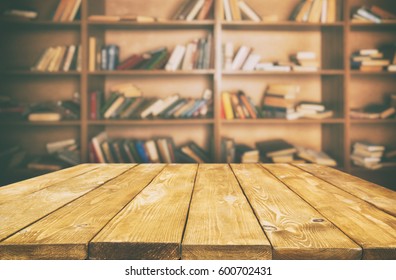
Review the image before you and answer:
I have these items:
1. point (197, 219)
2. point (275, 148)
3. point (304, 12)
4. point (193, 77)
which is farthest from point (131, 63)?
point (197, 219)

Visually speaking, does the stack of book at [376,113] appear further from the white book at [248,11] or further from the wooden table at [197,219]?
the wooden table at [197,219]

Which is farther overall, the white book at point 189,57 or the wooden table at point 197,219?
the white book at point 189,57

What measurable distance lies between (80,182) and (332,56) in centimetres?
271

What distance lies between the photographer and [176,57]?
2998 mm

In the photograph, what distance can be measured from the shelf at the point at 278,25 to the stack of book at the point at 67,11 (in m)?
1.28

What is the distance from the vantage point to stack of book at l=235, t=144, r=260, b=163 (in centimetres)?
295

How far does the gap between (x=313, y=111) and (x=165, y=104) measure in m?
1.31

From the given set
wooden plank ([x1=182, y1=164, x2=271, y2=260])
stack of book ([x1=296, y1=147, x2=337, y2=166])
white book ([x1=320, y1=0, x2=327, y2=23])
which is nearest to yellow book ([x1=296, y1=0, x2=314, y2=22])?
white book ([x1=320, y1=0, x2=327, y2=23])

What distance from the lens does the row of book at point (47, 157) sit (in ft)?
9.54

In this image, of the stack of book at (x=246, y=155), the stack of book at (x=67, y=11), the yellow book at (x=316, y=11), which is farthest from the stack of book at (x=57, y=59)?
the yellow book at (x=316, y=11)

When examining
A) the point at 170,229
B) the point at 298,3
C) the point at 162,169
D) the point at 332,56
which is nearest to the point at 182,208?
the point at 170,229

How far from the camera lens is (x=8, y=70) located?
Answer: 9.95 feet

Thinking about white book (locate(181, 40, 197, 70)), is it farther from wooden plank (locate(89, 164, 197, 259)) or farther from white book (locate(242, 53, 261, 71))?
wooden plank (locate(89, 164, 197, 259))

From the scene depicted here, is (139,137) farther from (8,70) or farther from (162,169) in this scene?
(162,169)
